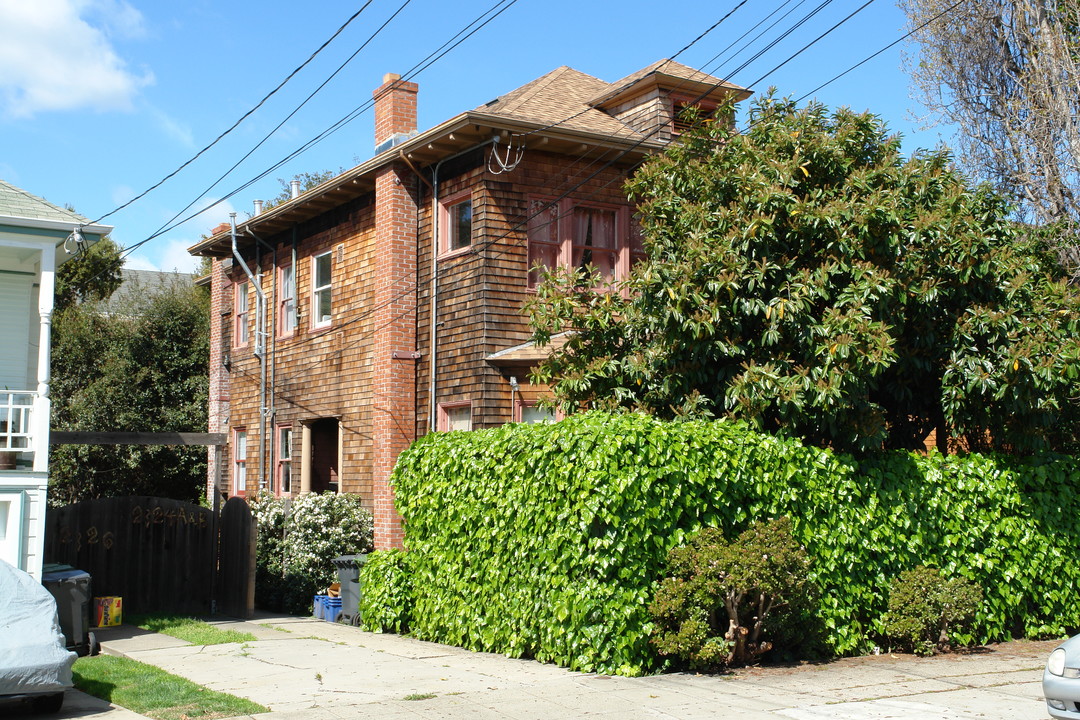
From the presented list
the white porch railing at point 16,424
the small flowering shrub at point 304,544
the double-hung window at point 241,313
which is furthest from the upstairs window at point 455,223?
the double-hung window at point 241,313

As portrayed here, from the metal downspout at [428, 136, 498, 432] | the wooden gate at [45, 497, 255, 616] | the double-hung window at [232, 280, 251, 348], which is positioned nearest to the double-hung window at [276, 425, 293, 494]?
the double-hung window at [232, 280, 251, 348]

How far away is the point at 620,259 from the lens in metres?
17.8

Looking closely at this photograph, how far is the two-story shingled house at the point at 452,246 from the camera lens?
16.7 meters

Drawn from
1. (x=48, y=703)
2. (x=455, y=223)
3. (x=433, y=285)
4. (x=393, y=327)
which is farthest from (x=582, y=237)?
(x=48, y=703)

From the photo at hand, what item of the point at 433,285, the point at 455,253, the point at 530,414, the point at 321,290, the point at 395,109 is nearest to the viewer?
the point at 530,414

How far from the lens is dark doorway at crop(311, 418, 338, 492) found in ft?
70.9

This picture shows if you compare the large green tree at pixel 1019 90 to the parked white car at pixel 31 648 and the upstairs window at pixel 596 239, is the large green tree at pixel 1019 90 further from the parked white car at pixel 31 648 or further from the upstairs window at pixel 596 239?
the parked white car at pixel 31 648

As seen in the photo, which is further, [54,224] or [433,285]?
[433,285]

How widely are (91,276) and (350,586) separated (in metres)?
28.0

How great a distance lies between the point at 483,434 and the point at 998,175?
30.8 feet

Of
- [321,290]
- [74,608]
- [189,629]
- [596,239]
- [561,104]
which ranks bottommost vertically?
[189,629]

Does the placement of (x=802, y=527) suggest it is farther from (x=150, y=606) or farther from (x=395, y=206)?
(x=150, y=606)

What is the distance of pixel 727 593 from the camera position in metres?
10.2

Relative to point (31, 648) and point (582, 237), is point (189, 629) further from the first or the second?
point (582, 237)
